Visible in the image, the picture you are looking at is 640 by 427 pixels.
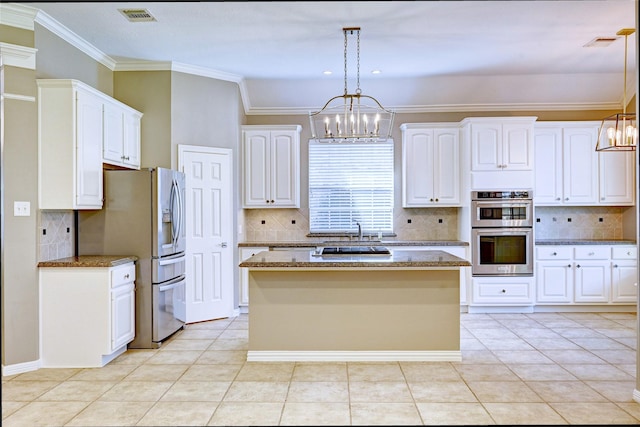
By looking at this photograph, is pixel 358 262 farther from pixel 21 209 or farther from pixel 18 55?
pixel 18 55

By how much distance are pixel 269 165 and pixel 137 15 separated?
255 centimetres

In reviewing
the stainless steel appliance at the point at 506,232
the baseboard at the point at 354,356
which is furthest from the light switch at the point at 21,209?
the stainless steel appliance at the point at 506,232

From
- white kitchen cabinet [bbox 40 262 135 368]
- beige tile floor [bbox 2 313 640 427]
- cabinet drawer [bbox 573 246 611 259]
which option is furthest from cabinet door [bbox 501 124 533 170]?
white kitchen cabinet [bbox 40 262 135 368]

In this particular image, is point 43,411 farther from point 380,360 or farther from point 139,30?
point 139,30

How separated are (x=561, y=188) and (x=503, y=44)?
2296 millimetres

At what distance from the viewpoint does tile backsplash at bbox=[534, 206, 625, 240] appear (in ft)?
20.9

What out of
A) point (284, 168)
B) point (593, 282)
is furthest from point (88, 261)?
point (593, 282)

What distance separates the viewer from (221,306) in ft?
18.2

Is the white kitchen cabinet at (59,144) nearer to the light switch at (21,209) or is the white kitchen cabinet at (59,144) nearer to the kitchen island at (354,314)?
the light switch at (21,209)

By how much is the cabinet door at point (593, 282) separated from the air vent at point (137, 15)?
5.58m

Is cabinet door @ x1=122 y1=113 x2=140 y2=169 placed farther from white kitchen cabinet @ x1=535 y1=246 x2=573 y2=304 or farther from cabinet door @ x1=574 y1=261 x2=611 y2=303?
cabinet door @ x1=574 y1=261 x2=611 y2=303

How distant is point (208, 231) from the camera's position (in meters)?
5.46

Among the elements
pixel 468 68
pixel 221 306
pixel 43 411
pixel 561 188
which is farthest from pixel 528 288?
pixel 43 411

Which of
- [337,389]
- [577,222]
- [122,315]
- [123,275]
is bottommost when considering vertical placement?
[337,389]
